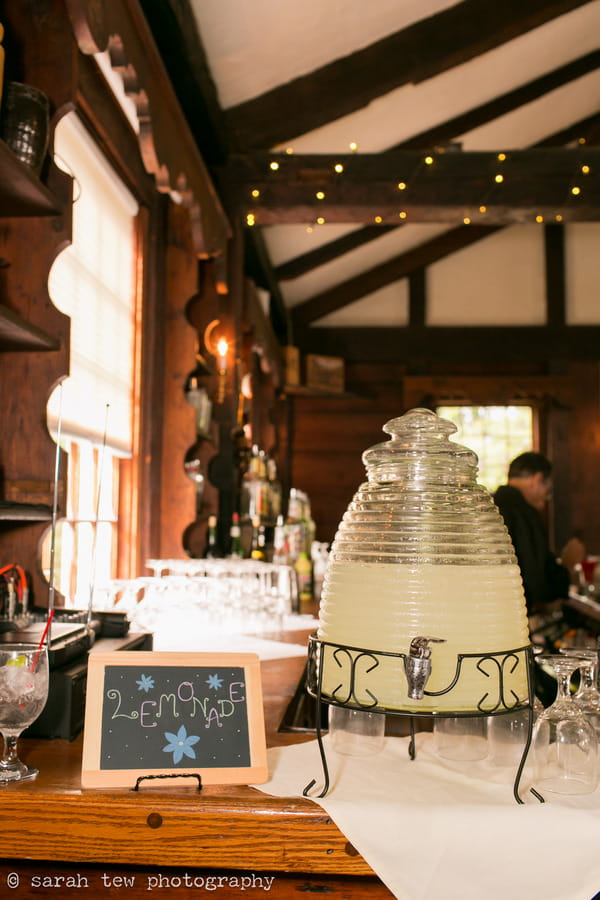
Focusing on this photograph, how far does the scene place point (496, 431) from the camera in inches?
338

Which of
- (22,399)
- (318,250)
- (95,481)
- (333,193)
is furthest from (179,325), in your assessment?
(318,250)

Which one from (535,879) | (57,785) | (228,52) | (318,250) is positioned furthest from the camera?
(318,250)

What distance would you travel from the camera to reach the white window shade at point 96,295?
274 cm

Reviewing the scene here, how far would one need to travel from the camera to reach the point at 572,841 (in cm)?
101

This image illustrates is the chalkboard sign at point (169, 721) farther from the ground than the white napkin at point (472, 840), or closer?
farther from the ground

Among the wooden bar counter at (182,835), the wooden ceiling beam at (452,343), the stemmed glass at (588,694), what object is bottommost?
the wooden bar counter at (182,835)

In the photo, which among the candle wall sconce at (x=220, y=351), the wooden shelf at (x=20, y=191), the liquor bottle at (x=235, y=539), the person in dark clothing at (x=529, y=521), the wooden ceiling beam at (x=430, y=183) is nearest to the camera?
the wooden shelf at (x=20, y=191)

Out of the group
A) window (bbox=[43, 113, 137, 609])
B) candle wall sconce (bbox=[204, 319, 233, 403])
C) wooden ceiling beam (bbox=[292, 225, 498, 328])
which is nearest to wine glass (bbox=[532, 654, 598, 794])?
window (bbox=[43, 113, 137, 609])

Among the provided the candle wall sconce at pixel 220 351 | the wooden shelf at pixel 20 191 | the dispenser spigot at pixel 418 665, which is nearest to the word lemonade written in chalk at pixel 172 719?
the dispenser spigot at pixel 418 665

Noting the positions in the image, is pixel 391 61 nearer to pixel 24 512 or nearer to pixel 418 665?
pixel 24 512

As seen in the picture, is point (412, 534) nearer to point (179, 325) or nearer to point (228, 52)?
point (179, 325)

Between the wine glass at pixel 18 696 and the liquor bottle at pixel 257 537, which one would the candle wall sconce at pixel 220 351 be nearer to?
the liquor bottle at pixel 257 537

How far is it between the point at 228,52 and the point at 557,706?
347 cm

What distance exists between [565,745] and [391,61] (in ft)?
13.5
